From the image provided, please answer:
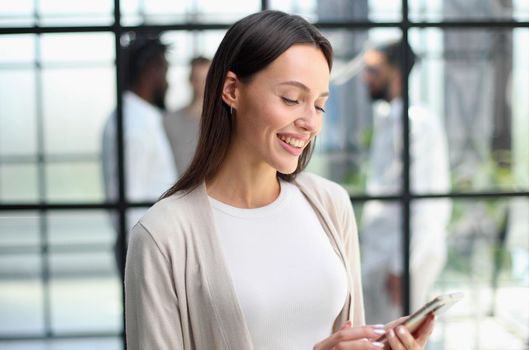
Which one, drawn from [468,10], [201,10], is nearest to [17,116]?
[201,10]

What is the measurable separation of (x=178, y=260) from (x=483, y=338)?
5.56 feet

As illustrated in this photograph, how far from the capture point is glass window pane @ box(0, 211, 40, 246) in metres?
2.59

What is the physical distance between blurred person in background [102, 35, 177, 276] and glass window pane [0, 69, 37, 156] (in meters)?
0.24

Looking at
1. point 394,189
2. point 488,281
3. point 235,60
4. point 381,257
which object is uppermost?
point 235,60

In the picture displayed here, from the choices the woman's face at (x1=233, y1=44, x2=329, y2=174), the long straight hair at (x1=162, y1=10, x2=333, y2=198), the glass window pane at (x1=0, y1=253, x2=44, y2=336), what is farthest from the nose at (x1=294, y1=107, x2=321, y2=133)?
the glass window pane at (x1=0, y1=253, x2=44, y2=336)

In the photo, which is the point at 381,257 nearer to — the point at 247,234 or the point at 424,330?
the point at 247,234

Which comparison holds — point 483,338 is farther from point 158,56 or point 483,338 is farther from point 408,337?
point 408,337

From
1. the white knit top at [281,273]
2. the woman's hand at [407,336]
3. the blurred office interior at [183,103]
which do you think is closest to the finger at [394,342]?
the woman's hand at [407,336]

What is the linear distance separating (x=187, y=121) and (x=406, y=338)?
5.28 feet

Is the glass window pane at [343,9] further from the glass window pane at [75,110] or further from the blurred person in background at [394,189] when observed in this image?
the glass window pane at [75,110]

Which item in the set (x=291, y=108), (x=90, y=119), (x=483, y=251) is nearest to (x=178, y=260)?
(x=291, y=108)

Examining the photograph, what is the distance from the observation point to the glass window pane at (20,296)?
2.65 metres

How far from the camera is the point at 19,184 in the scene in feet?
8.55

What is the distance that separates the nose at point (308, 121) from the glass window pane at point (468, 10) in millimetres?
1261
